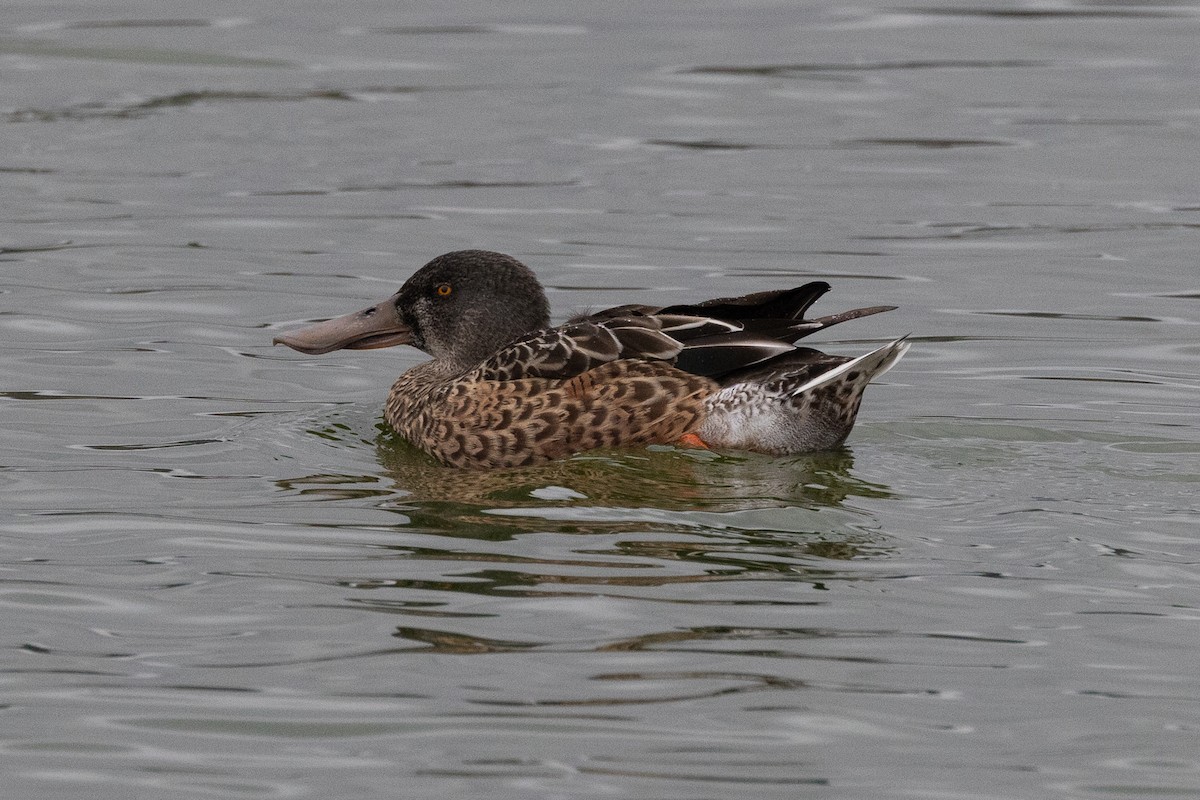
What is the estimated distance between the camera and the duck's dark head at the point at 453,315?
32.4 ft

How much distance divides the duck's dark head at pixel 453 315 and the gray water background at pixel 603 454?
451mm

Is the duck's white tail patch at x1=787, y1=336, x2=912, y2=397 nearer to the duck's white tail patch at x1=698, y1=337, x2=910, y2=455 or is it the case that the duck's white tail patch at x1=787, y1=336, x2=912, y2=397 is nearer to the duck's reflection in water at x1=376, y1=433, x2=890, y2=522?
the duck's white tail patch at x1=698, y1=337, x2=910, y2=455

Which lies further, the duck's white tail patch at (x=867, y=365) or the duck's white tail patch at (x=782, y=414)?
the duck's white tail patch at (x=782, y=414)

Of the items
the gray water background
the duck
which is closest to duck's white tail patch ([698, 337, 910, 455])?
the duck

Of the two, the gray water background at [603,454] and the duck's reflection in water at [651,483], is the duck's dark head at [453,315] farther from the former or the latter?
the duck's reflection in water at [651,483]

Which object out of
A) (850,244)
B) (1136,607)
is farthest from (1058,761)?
(850,244)

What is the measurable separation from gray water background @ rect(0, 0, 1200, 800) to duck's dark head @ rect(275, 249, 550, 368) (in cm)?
45

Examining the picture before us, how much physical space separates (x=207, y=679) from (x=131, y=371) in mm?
5378

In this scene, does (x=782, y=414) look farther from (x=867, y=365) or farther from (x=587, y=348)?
(x=587, y=348)

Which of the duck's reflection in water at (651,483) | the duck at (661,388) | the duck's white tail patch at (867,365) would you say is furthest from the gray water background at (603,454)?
Answer: the duck's white tail patch at (867,365)

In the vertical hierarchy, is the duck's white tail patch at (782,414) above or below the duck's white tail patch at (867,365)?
below

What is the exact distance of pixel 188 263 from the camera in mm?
13930

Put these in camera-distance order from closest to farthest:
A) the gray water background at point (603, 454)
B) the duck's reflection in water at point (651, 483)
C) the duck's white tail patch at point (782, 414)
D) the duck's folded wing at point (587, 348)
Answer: the gray water background at point (603, 454) < the duck's reflection in water at point (651, 483) < the duck's white tail patch at point (782, 414) < the duck's folded wing at point (587, 348)

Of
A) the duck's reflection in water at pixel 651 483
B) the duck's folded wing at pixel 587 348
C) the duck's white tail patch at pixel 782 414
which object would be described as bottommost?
the duck's reflection in water at pixel 651 483
